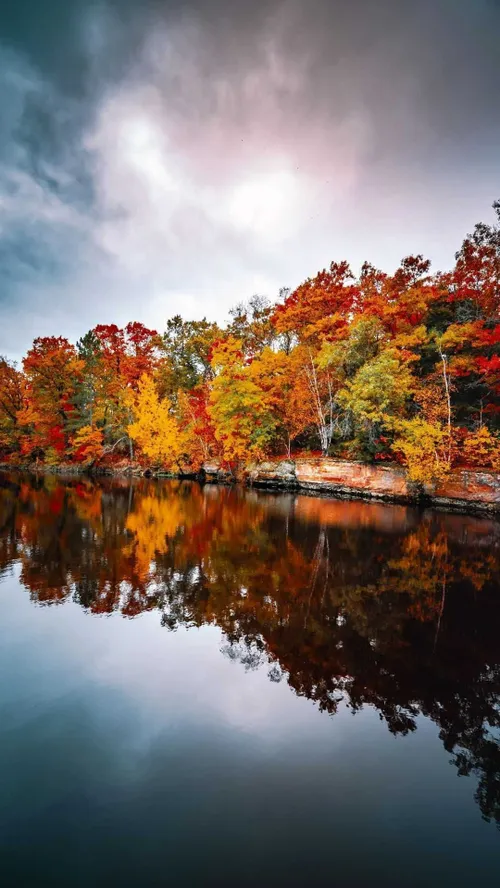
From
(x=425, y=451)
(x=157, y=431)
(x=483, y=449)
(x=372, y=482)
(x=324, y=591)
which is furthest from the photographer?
(x=157, y=431)

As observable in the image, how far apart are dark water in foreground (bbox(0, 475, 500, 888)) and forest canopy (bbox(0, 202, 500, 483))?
47.7 feet

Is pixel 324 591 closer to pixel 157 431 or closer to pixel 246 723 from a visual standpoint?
pixel 246 723

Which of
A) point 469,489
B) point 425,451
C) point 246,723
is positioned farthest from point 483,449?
point 246,723

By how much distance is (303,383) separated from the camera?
29188mm

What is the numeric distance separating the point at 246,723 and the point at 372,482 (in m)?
20.4

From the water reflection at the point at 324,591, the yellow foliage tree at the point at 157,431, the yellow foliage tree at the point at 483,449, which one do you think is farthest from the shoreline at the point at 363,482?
the water reflection at the point at 324,591

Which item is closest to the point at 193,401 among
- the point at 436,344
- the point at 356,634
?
the point at 436,344

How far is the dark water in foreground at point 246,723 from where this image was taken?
2941 mm

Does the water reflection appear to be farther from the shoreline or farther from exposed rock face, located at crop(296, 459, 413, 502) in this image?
exposed rock face, located at crop(296, 459, 413, 502)

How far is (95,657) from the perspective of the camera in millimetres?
5707

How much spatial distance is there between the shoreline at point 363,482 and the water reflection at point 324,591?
3078 mm

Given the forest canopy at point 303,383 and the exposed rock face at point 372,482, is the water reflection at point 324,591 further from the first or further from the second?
the forest canopy at point 303,383

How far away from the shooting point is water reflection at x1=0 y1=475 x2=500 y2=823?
4.97 m

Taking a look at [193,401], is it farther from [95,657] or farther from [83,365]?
[95,657]
